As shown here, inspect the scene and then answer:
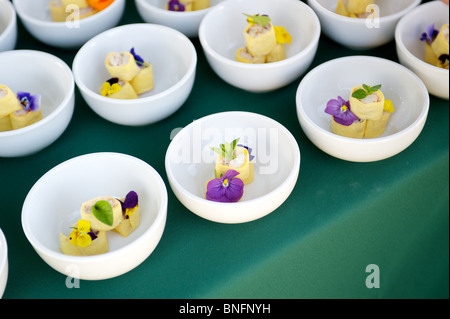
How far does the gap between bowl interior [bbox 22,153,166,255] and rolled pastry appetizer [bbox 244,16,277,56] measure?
44 centimetres

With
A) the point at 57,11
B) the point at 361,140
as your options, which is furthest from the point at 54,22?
the point at 361,140

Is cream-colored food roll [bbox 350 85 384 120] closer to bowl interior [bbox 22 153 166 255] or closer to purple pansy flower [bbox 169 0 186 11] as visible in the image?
bowl interior [bbox 22 153 166 255]

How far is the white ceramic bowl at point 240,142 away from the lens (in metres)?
1.38

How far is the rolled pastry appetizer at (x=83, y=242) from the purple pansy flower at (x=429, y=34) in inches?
37.0

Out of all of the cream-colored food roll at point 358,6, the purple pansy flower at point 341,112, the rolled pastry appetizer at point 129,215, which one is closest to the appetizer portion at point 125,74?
the rolled pastry appetizer at point 129,215

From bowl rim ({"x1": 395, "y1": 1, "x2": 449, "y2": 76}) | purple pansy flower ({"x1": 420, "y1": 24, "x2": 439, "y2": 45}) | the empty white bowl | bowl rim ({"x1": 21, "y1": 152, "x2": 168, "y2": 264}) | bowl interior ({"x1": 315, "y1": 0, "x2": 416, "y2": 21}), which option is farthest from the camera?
bowl interior ({"x1": 315, "y1": 0, "x2": 416, "y2": 21})

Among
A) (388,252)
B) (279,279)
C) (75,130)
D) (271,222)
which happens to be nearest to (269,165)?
(271,222)

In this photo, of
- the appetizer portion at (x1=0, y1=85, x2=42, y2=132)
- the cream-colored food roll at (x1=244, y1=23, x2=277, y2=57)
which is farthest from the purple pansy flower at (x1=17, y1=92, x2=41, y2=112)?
the cream-colored food roll at (x1=244, y1=23, x2=277, y2=57)

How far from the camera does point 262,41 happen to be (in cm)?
154

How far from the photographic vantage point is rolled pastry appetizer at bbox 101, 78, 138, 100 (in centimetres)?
152

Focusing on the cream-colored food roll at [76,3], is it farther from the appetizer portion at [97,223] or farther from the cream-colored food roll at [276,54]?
the appetizer portion at [97,223]

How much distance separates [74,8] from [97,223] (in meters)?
0.74

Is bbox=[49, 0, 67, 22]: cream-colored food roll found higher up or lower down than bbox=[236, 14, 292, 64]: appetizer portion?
lower down

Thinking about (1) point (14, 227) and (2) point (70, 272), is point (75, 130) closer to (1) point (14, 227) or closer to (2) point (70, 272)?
(1) point (14, 227)
